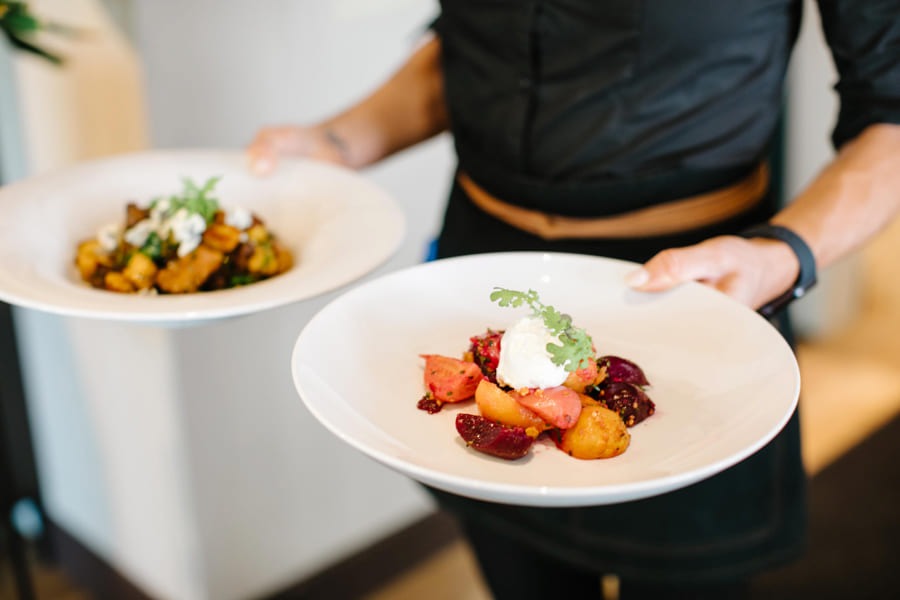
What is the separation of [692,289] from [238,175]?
646 millimetres

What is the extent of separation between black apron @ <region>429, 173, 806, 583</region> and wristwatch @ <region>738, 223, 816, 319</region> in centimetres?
23

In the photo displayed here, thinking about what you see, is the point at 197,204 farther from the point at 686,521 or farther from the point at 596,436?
the point at 686,521

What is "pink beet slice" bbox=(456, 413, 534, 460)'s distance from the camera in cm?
74

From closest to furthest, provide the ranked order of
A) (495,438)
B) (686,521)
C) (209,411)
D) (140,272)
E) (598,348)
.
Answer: (495,438)
(598,348)
(140,272)
(686,521)
(209,411)

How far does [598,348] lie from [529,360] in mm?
139

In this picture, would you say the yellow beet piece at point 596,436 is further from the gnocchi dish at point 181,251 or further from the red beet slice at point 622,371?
the gnocchi dish at point 181,251

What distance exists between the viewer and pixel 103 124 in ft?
5.66

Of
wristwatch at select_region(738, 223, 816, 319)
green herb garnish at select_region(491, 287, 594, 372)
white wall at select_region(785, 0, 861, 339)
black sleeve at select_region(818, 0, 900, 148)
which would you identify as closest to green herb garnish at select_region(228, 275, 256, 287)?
green herb garnish at select_region(491, 287, 594, 372)

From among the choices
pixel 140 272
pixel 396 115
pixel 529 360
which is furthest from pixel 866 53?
pixel 140 272

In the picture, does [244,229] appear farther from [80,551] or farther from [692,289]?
[80,551]

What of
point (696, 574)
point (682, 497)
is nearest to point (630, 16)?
point (682, 497)

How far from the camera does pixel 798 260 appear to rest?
99 centimetres

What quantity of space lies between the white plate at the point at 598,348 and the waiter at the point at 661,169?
6cm

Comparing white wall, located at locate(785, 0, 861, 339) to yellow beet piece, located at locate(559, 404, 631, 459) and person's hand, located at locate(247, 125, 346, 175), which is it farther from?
yellow beet piece, located at locate(559, 404, 631, 459)
